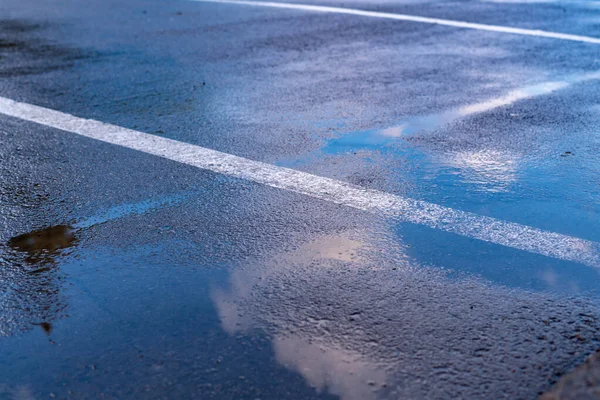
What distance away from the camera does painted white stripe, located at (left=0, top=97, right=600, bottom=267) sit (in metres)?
4.04

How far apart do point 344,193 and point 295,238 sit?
0.76 m

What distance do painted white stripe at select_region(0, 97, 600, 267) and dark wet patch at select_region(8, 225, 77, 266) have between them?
4.40 feet

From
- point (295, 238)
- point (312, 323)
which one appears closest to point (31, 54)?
point (295, 238)

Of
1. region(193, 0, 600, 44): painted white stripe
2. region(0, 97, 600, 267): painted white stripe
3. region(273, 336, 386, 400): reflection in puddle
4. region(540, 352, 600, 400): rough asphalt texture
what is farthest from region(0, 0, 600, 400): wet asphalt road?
region(193, 0, 600, 44): painted white stripe

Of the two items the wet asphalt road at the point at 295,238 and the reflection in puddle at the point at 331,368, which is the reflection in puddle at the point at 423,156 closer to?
the wet asphalt road at the point at 295,238

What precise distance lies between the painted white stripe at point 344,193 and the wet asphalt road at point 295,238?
0.11m

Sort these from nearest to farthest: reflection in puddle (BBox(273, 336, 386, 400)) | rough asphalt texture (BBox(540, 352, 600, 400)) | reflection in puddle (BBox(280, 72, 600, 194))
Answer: rough asphalt texture (BBox(540, 352, 600, 400)), reflection in puddle (BBox(273, 336, 386, 400)), reflection in puddle (BBox(280, 72, 600, 194))

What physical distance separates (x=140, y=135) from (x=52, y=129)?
2.77 feet

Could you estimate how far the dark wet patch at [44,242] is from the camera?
397 cm

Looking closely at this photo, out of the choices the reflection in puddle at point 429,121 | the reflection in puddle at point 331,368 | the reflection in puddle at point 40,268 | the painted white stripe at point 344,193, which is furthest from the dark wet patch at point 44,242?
the reflection in puddle at point 429,121

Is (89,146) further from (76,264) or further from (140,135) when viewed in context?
(76,264)

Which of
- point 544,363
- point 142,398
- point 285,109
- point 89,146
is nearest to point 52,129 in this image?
point 89,146

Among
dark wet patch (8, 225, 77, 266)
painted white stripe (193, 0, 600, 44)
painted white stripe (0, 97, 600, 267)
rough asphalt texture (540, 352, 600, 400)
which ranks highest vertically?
painted white stripe (193, 0, 600, 44)

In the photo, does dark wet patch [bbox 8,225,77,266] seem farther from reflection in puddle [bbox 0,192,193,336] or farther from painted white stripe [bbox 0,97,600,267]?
painted white stripe [bbox 0,97,600,267]
